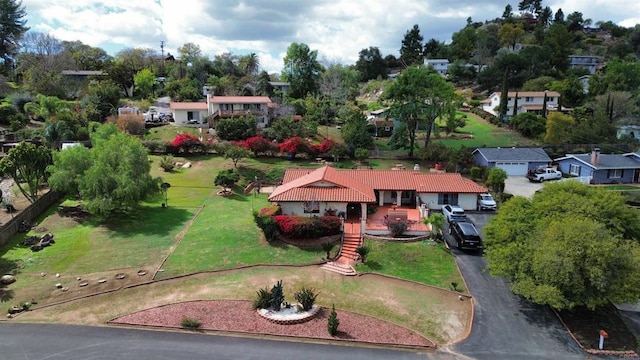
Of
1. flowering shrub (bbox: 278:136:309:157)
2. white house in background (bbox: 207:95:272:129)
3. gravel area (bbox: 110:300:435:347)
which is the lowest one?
gravel area (bbox: 110:300:435:347)

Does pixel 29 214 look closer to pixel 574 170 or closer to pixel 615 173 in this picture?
pixel 574 170

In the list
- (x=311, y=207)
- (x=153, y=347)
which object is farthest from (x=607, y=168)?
(x=153, y=347)

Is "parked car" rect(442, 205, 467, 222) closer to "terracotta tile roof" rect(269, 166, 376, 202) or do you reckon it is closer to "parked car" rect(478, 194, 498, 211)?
"parked car" rect(478, 194, 498, 211)

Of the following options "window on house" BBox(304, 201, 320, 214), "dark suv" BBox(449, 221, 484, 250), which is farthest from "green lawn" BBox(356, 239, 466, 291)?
"window on house" BBox(304, 201, 320, 214)

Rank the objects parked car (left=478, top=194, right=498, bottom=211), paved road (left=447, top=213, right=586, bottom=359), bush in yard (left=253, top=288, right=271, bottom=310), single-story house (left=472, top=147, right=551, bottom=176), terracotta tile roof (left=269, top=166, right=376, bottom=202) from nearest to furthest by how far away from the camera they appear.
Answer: paved road (left=447, top=213, right=586, bottom=359)
bush in yard (left=253, top=288, right=271, bottom=310)
terracotta tile roof (left=269, top=166, right=376, bottom=202)
parked car (left=478, top=194, right=498, bottom=211)
single-story house (left=472, top=147, right=551, bottom=176)

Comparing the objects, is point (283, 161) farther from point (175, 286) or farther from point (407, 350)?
point (407, 350)

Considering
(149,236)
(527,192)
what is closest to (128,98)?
(149,236)

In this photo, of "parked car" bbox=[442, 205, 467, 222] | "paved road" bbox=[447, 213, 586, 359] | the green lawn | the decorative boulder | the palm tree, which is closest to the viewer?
"paved road" bbox=[447, 213, 586, 359]
